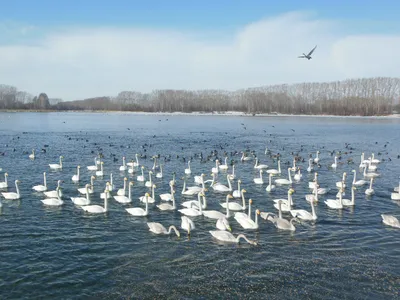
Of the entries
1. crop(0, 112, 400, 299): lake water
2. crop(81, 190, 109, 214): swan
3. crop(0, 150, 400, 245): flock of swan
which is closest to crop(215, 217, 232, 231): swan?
crop(0, 150, 400, 245): flock of swan

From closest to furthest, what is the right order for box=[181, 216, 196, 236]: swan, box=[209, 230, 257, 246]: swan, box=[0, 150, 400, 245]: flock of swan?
box=[209, 230, 257, 246]: swan → box=[181, 216, 196, 236]: swan → box=[0, 150, 400, 245]: flock of swan

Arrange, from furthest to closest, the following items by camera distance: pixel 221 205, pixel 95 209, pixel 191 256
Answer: pixel 221 205 < pixel 95 209 < pixel 191 256

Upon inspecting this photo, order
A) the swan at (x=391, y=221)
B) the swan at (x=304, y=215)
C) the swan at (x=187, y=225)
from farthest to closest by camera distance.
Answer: the swan at (x=304, y=215) → the swan at (x=391, y=221) → the swan at (x=187, y=225)

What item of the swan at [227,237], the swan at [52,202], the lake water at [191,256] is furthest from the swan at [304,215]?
the swan at [52,202]

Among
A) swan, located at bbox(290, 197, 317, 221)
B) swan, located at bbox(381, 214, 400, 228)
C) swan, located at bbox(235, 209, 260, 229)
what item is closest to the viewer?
swan, located at bbox(235, 209, 260, 229)

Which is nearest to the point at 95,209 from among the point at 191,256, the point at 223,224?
the point at 223,224

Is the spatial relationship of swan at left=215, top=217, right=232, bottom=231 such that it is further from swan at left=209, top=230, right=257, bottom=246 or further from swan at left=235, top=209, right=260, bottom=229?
swan at left=209, top=230, right=257, bottom=246

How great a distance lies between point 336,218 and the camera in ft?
61.5

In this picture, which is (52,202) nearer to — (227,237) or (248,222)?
(227,237)

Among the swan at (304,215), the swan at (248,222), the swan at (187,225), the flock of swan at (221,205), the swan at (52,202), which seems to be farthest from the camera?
the swan at (52,202)

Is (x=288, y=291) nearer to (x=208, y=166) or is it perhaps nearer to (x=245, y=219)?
(x=245, y=219)

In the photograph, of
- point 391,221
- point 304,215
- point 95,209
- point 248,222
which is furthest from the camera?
point 95,209

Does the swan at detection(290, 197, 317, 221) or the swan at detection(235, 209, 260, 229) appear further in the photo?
the swan at detection(290, 197, 317, 221)

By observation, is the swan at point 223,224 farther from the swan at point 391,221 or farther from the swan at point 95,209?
the swan at point 391,221
